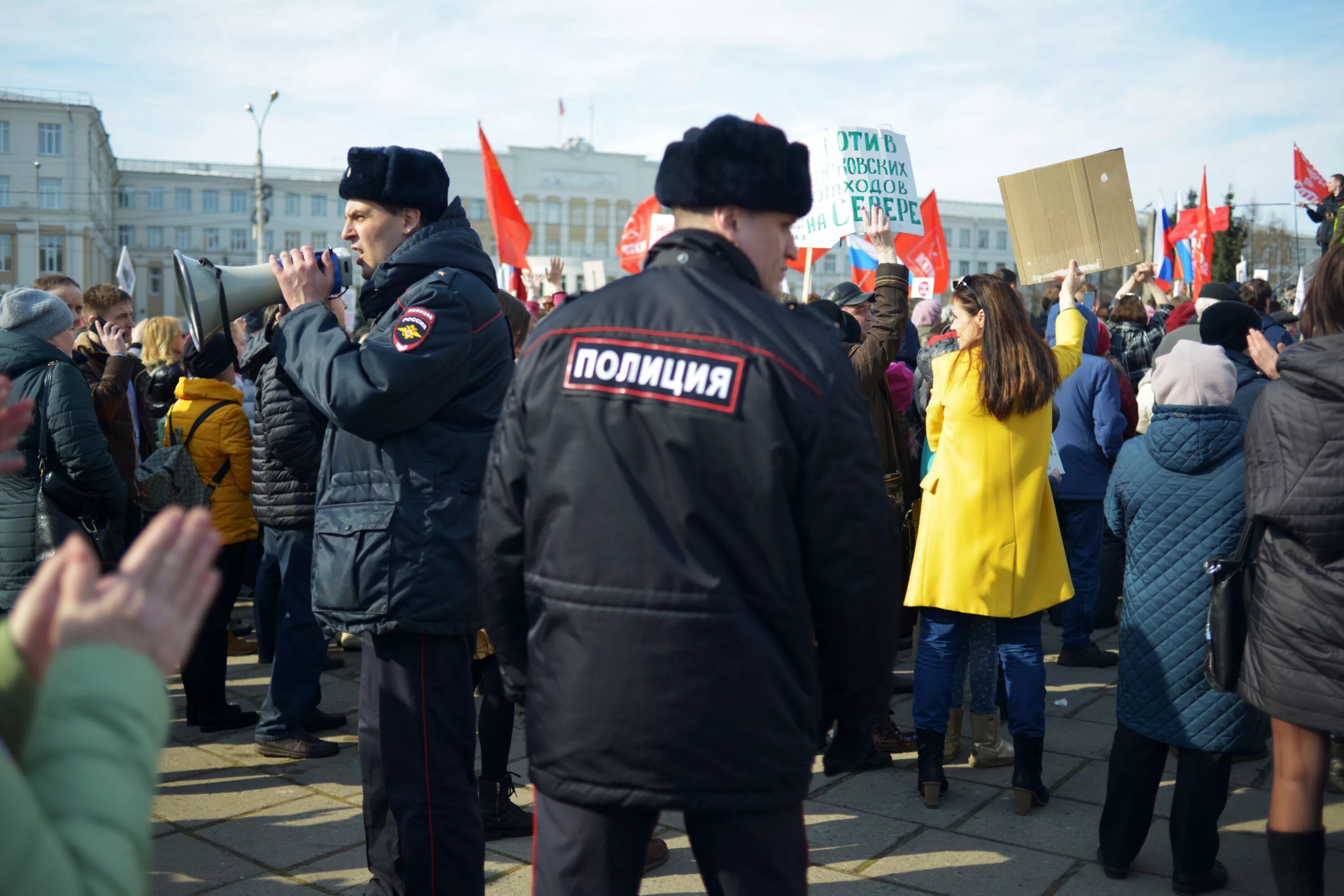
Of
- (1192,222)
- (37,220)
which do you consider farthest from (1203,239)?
(37,220)

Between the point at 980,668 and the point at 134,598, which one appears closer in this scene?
the point at 134,598

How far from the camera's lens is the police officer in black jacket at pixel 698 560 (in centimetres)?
195

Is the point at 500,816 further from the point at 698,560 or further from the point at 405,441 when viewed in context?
the point at 698,560

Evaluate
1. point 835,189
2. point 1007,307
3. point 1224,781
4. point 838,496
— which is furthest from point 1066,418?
point 838,496

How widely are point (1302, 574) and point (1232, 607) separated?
29cm

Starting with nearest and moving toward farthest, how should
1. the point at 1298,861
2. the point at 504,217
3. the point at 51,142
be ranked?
the point at 1298,861, the point at 504,217, the point at 51,142

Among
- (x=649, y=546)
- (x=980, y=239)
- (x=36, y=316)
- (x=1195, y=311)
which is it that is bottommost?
(x=649, y=546)

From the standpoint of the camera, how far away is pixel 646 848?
6.89 ft

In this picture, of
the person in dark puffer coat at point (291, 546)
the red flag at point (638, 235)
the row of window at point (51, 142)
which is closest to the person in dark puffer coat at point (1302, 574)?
the person in dark puffer coat at point (291, 546)

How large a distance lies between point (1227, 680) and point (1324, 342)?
103 cm

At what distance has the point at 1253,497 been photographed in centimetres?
321

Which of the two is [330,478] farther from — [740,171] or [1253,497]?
[1253,497]

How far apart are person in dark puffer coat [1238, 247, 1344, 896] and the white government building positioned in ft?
240

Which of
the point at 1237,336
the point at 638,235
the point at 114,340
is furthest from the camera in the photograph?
the point at 638,235
